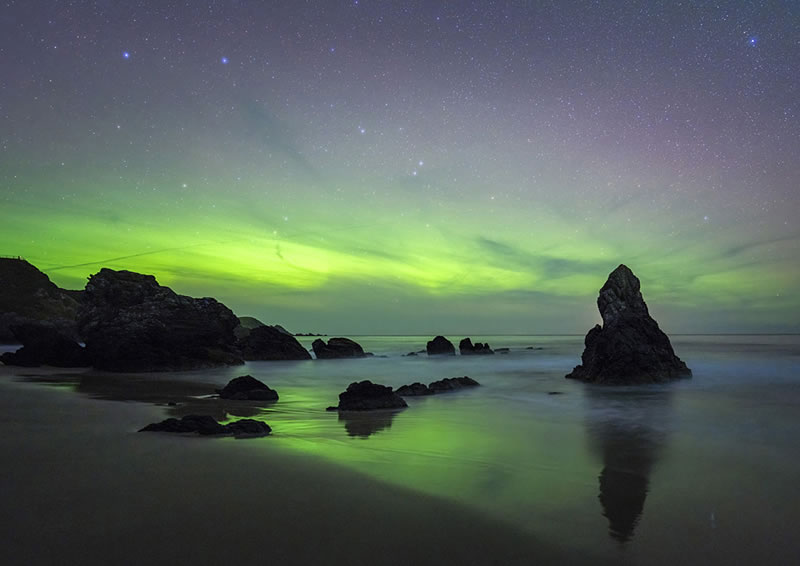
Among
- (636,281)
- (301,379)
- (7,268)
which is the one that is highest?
(7,268)

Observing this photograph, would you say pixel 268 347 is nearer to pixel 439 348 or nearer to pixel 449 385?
pixel 439 348

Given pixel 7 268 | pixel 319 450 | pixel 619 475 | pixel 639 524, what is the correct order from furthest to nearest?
pixel 7 268 < pixel 319 450 < pixel 619 475 < pixel 639 524

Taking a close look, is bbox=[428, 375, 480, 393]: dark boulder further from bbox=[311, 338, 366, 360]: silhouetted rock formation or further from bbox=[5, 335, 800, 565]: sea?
bbox=[311, 338, 366, 360]: silhouetted rock formation

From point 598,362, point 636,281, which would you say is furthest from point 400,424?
point 636,281

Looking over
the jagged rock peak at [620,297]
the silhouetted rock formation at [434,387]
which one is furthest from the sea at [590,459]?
the jagged rock peak at [620,297]

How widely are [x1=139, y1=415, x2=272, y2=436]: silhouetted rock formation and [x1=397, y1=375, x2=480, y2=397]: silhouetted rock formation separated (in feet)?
32.8

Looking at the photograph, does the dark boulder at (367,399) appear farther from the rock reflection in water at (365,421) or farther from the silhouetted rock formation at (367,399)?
the rock reflection in water at (365,421)

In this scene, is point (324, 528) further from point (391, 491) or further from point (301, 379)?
point (301, 379)

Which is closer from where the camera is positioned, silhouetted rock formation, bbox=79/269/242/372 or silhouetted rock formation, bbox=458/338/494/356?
silhouetted rock formation, bbox=79/269/242/372

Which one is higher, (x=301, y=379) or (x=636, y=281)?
(x=636, y=281)

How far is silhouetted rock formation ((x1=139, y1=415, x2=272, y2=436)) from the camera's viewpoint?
9.52 meters

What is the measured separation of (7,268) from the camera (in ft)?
326

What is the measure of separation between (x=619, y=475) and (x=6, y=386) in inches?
846

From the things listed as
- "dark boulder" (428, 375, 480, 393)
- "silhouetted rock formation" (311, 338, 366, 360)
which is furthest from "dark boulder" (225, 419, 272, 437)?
"silhouetted rock formation" (311, 338, 366, 360)
